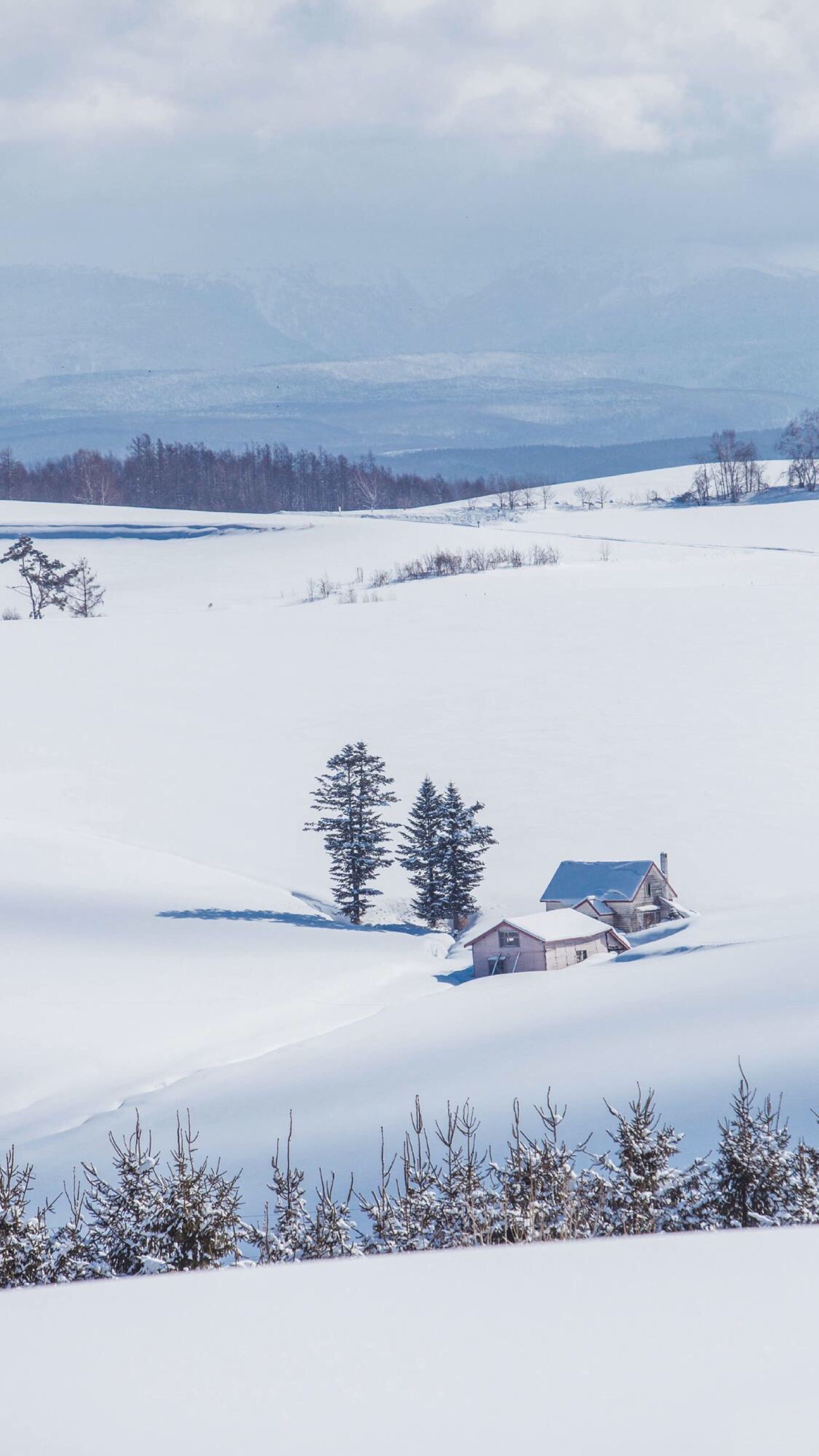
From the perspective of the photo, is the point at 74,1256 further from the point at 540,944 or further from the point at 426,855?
the point at 426,855

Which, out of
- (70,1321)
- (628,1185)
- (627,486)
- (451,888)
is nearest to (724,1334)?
(70,1321)

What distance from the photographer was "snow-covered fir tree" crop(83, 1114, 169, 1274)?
887 cm

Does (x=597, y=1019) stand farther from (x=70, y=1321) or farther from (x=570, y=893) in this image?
(x=70, y=1321)

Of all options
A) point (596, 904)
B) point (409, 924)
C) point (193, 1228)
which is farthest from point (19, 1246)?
point (409, 924)

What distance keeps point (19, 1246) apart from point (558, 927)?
21617 millimetres

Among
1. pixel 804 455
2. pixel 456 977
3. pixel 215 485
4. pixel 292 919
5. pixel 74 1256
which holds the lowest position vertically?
pixel 74 1256

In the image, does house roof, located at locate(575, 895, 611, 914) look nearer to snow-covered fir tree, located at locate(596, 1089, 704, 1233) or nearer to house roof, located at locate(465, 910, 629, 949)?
house roof, located at locate(465, 910, 629, 949)

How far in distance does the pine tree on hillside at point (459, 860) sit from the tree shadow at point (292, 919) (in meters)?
1.00

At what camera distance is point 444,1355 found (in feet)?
18.6

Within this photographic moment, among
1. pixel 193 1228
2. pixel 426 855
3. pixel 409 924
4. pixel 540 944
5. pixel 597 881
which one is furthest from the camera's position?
pixel 409 924

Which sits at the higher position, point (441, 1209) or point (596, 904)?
point (596, 904)

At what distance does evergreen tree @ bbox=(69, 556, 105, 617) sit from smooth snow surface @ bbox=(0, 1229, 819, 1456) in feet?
252

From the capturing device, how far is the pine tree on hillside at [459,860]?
119 feet

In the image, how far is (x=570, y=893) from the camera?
3303 cm
